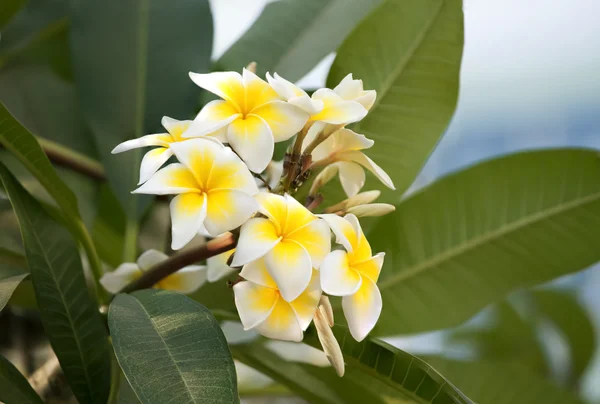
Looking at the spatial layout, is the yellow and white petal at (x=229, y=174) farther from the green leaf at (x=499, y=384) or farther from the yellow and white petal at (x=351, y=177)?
the green leaf at (x=499, y=384)

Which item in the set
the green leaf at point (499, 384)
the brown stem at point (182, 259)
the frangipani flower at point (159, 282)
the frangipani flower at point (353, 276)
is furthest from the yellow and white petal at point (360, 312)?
the green leaf at point (499, 384)

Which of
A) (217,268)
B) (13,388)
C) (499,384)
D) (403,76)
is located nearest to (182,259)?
(217,268)

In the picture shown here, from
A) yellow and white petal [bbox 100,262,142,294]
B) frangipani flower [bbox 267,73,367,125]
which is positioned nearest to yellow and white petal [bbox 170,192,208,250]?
frangipani flower [bbox 267,73,367,125]

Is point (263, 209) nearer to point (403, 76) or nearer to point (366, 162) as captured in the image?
point (366, 162)

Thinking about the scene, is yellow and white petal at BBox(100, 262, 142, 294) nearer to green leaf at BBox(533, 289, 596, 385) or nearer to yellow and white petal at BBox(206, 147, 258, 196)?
yellow and white petal at BBox(206, 147, 258, 196)

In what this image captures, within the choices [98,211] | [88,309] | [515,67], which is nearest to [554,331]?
[98,211]

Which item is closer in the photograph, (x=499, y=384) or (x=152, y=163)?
(x=152, y=163)
